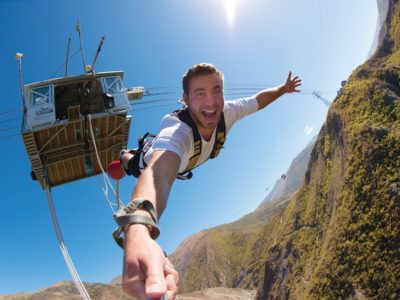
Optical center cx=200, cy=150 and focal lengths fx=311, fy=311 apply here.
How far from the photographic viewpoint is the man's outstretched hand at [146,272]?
121 centimetres

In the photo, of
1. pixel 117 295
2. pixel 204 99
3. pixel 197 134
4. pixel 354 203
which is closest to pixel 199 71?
pixel 204 99

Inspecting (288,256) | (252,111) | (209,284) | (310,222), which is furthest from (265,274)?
(252,111)

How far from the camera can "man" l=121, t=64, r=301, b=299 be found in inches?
51.6

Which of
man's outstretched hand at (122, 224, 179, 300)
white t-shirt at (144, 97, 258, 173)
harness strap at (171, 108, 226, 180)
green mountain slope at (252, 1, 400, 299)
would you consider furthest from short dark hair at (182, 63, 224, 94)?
green mountain slope at (252, 1, 400, 299)

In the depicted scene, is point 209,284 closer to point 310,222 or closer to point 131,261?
point 310,222

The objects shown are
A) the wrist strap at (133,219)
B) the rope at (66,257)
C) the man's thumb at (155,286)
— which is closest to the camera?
the man's thumb at (155,286)

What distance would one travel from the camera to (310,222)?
53.3 meters

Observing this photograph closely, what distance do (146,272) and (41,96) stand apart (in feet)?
43.8

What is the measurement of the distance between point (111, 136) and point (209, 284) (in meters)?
111

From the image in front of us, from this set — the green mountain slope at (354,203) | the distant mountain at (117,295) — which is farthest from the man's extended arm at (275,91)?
the distant mountain at (117,295)

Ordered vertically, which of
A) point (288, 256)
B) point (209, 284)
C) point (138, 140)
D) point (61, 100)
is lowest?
point (209, 284)

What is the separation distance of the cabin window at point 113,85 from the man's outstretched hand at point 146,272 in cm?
1228

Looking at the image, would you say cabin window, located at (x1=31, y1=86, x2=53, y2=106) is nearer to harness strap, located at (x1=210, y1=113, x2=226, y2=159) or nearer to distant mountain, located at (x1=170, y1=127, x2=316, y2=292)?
harness strap, located at (x1=210, y1=113, x2=226, y2=159)

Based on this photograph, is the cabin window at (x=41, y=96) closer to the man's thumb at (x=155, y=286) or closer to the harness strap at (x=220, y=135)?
the harness strap at (x=220, y=135)
